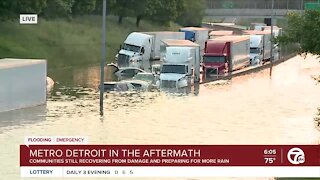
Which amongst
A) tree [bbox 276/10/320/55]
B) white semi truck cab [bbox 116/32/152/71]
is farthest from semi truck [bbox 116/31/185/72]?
tree [bbox 276/10/320/55]

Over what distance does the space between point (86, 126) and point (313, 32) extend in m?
14.3

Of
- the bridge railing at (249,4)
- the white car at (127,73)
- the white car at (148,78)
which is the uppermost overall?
the bridge railing at (249,4)

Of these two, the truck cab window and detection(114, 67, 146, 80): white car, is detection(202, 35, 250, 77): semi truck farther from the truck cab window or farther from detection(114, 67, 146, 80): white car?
the truck cab window

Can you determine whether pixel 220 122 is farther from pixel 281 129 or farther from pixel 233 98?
pixel 233 98

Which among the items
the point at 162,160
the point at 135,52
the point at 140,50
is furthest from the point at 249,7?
the point at 162,160

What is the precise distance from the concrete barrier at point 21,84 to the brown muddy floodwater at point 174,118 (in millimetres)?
597

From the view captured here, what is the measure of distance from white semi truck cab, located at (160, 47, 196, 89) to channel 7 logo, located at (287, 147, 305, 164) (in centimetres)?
3236

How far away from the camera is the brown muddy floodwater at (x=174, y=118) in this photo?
90.8 ft

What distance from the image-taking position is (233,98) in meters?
42.4

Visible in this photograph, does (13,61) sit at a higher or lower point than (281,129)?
higher

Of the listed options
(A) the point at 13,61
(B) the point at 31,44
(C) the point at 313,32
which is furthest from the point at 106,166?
(B) the point at 31,44

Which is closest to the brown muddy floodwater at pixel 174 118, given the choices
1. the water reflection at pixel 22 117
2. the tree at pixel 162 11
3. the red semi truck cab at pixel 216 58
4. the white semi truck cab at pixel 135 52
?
the water reflection at pixel 22 117

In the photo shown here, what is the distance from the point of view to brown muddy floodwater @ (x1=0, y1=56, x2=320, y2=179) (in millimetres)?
27688

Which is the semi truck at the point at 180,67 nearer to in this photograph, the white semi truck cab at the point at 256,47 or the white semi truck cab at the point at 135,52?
the white semi truck cab at the point at 135,52
